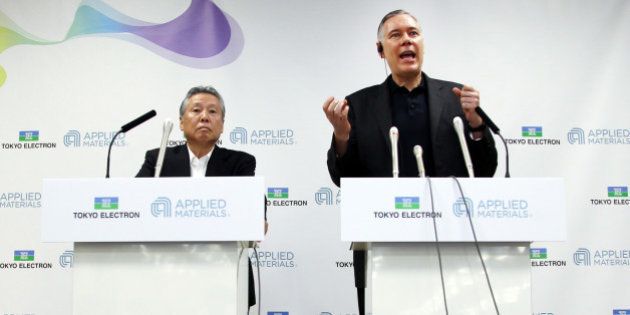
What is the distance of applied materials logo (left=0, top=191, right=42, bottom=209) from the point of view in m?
3.95

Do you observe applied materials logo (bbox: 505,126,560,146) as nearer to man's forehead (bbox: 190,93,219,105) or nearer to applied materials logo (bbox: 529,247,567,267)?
applied materials logo (bbox: 529,247,567,267)

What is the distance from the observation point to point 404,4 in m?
4.07

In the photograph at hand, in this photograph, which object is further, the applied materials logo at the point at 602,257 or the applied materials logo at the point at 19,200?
the applied materials logo at the point at 19,200

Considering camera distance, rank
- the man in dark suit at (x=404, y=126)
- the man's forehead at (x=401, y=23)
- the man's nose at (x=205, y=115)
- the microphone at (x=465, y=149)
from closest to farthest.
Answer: the microphone at (x=465, y=149)
the man in dark suit at (x=404, y=126)
the man's forehead at (x=401, y=23)
the man's nose at (x=205, y=115)

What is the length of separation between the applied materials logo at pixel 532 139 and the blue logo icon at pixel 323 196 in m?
1.18

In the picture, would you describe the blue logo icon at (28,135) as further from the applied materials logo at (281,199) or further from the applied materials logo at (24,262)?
the applied materials logo at (281,199)

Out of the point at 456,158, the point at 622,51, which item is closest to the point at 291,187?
the point at 456,158

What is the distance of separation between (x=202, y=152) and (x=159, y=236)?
124 cm

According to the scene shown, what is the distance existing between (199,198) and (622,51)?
3.17 meters

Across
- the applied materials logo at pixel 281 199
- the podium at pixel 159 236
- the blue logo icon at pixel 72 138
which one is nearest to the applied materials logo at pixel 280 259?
the applied materials logo at pixel 281 199

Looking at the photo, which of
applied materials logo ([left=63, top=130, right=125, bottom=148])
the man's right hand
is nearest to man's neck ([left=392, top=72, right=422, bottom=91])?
the man's right hand

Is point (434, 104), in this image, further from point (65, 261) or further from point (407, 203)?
point (65, 261)

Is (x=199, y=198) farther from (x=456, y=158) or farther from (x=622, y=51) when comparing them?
(x=622, y=51)

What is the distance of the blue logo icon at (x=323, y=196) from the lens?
3.86 meters
